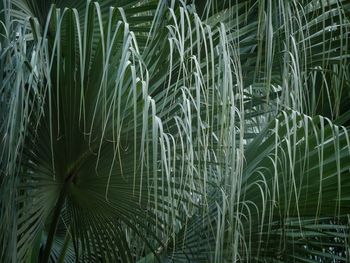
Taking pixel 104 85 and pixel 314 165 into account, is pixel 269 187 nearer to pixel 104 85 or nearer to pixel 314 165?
pixel 314 165

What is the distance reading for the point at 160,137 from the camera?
1396 millimetres

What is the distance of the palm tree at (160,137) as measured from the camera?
4.79 ft

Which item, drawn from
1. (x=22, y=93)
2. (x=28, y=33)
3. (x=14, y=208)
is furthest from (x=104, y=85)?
(x=28, y=33)

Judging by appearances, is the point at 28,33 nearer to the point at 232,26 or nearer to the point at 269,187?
the point at 232,26

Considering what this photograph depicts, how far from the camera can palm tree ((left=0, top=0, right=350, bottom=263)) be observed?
4.79 ft

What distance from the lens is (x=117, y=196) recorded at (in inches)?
65.9

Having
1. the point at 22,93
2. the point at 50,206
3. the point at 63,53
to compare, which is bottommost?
the point at 50,206

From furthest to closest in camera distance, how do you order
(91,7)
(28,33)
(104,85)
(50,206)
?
(28,33)
(50,206)
(91,7)
(104,85)

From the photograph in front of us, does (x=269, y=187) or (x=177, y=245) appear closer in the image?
(x=269, y=187)

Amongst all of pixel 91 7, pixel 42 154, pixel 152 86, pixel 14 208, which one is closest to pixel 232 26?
pixel 152 86

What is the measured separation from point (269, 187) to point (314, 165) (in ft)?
0.41

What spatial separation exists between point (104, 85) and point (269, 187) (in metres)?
0.56

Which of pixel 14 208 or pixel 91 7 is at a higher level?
pixel 91 7

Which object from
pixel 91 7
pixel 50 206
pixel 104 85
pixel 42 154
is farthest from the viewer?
pixel 50 206
